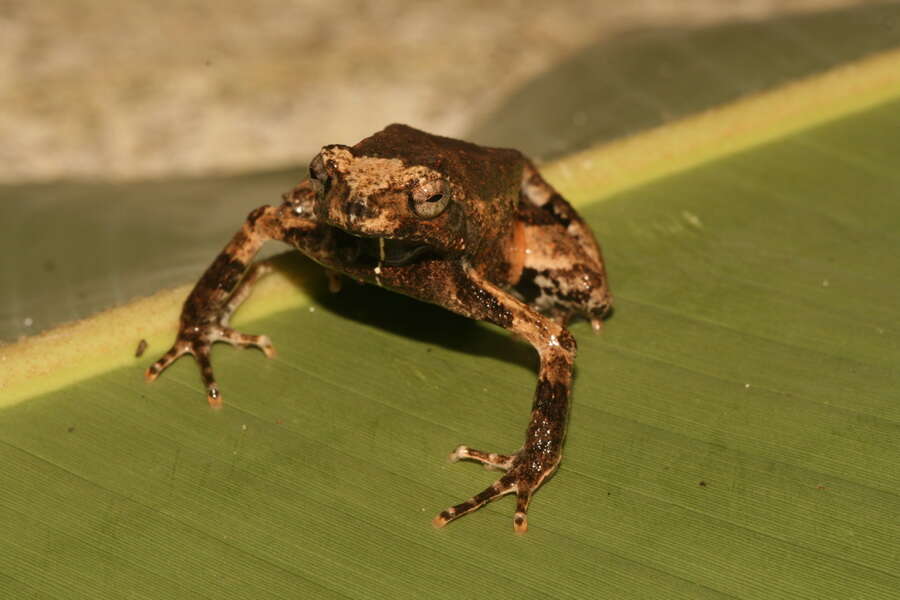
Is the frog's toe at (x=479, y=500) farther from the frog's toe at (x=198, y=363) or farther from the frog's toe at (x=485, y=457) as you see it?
the frog's toe at (x=198, y=363)

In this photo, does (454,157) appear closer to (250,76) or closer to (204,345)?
(204,345)

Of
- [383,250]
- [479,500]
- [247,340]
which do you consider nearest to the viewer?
[479,500]

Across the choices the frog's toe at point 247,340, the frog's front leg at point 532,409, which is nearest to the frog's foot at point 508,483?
the frog's front leg at point 532,409

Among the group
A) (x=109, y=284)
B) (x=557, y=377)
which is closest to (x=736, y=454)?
(x=557, y=377)

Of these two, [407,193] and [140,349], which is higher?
[407,193]

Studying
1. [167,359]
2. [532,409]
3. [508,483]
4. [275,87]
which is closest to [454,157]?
[532,409]

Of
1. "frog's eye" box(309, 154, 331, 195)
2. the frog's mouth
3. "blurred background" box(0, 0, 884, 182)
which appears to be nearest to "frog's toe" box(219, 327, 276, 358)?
the frog's mouth

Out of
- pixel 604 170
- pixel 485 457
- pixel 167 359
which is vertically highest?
pixel 604 170
